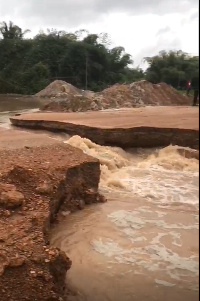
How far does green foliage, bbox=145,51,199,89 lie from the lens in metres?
0.48

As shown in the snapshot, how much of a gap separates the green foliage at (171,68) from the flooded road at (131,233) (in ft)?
0.92

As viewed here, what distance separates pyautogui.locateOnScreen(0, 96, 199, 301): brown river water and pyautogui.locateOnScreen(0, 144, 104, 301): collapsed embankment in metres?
0.11

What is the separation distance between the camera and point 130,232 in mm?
1815

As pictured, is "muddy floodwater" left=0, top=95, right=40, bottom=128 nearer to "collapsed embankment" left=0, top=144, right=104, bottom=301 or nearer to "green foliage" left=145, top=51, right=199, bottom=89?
"collapsed embankment" left=0, top=144, right=104, bottom=301

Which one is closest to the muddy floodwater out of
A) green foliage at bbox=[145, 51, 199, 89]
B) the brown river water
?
the brown river water

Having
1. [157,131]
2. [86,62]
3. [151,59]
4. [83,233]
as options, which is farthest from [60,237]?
[86,62]

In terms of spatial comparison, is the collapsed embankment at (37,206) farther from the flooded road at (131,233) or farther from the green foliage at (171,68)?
the green foliage at (171,68)

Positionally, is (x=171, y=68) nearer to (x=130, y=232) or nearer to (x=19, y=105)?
(x=130, y=232)

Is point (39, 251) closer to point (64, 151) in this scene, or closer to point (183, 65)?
point (183, 65)

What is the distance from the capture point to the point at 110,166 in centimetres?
314

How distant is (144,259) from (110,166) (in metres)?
1.69

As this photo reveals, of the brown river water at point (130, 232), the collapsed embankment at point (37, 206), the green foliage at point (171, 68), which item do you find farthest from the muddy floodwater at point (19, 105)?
the green foliage at point (171, 68)

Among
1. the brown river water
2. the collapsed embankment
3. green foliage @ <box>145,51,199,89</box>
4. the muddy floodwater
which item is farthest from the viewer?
the muddy floodwater

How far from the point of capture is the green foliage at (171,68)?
0.48 m
